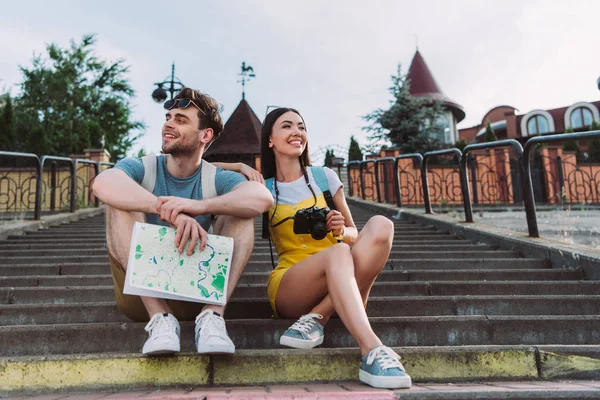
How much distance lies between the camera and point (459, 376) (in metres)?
2.04

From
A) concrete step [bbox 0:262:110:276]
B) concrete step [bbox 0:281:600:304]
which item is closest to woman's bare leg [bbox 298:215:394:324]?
concrete step [bbox 0:281:600:304]

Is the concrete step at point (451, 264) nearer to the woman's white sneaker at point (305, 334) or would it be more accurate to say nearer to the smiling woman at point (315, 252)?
the smiling woman at point (315, 252)

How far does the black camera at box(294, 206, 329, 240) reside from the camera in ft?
7.48

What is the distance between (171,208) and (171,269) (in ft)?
0.95

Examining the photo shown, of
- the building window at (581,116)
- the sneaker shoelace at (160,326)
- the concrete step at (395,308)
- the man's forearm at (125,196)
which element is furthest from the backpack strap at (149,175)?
the building window at (581,116)

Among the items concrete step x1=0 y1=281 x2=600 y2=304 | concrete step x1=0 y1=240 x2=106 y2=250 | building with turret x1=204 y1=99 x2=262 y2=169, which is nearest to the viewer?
concrete step x1=0 y1=281 x2=600 y2=304

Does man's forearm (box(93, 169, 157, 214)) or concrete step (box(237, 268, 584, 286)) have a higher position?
man's forearm (box(93, 169, 157, 214))

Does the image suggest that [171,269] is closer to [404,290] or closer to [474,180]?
[404,290]

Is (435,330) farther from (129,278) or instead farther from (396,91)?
A: (396,91)

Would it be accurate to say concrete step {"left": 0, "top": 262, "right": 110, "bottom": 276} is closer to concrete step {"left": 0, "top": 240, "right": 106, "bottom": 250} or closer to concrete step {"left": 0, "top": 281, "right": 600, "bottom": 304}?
concrete step {"left": 0, "top": 281, "right": 600, "bottom": 304}

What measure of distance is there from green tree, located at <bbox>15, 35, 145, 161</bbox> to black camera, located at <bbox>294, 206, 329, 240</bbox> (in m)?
24.3

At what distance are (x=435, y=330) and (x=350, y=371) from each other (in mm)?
699

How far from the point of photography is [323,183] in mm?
2631

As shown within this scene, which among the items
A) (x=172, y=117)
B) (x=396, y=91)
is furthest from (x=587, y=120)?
(x=172, y=117)
